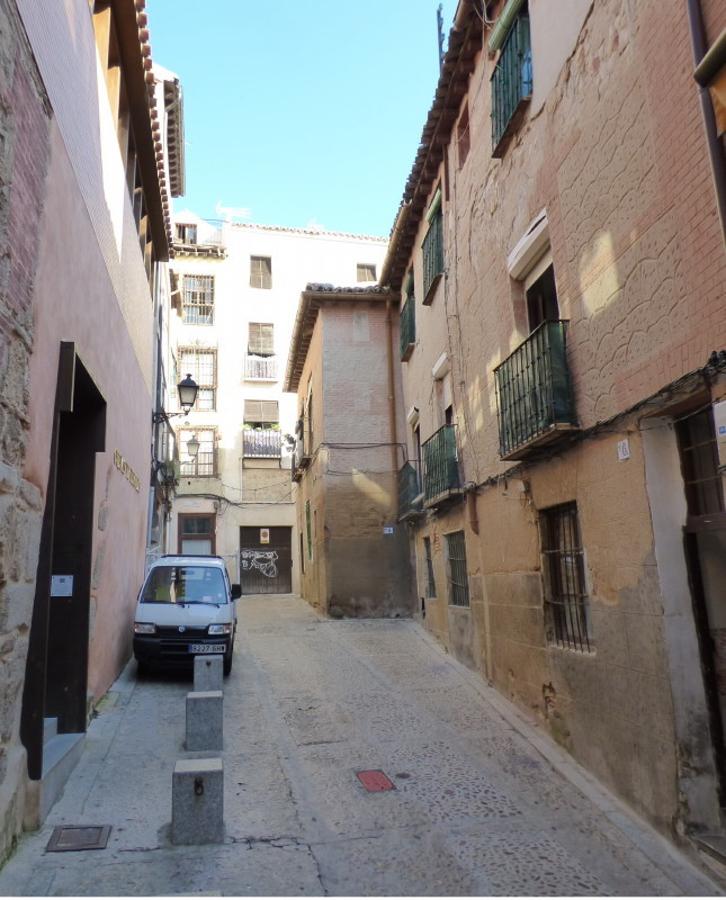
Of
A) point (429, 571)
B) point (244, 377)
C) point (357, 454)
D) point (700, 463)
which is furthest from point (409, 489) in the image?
point (244, 377)

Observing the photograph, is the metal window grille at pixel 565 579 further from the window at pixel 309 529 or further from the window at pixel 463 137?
the window at pixel 309 529

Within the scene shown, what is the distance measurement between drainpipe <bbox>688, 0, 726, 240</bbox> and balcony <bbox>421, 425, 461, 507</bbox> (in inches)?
240

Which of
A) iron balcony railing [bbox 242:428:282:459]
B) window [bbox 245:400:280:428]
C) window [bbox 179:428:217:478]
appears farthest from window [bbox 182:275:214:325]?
iron balcony railing [bbox 242:428:282:459]

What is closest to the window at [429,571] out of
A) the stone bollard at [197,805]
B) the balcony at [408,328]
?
the balcony at [408,328]

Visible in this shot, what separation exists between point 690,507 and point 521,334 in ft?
10.6

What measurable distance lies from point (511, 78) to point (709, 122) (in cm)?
400

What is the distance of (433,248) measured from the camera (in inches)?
443

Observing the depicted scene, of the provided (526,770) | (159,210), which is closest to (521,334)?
(526,770)

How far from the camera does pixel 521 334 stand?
746cm

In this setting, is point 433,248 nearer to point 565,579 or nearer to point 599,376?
point 599,376

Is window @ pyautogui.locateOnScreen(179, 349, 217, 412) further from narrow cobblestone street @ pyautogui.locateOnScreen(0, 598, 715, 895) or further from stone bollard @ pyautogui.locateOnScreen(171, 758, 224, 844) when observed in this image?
stone bollard @ pyautogui.locateOnScreen(171, 758, 224, 844)

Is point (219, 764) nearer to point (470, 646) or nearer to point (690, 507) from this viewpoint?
point (690, 507)

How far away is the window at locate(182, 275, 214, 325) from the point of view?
87.7ft

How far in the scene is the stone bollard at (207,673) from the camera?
6.98 m
